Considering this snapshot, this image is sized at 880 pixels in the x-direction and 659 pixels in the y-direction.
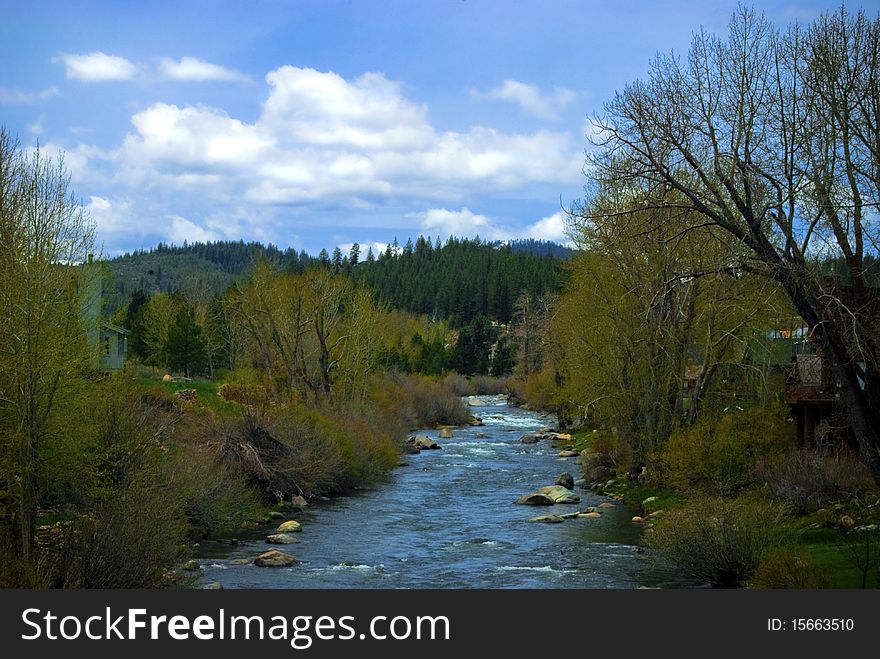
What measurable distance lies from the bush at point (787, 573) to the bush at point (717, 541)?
1.04 meters

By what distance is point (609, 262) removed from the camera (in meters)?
36.2

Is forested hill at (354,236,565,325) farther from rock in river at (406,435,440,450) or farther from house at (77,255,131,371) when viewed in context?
house at (77,255,131,371)

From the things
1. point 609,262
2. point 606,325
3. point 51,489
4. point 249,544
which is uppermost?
point 609,262

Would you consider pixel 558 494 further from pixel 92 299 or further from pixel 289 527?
pixel 92 299

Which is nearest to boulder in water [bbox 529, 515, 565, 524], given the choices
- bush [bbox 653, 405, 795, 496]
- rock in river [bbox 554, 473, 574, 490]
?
bush [bbox 653, 405, 795, 496]

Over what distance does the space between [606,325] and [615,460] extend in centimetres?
605

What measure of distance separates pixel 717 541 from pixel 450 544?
8.91m

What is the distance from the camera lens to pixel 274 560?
895 inches

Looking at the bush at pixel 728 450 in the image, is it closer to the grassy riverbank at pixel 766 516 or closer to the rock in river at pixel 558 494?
the grassy riverbank at pixel 766 516

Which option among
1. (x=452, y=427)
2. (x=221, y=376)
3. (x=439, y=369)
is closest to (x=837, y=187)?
(x=452, y=427)

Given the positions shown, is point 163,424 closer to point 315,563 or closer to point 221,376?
point 315,563

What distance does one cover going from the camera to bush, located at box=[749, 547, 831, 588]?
54.0ft

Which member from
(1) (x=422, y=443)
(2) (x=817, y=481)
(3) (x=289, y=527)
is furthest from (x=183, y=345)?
(2) (x=817, y=481)

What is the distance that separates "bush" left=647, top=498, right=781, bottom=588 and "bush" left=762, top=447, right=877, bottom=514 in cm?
479
